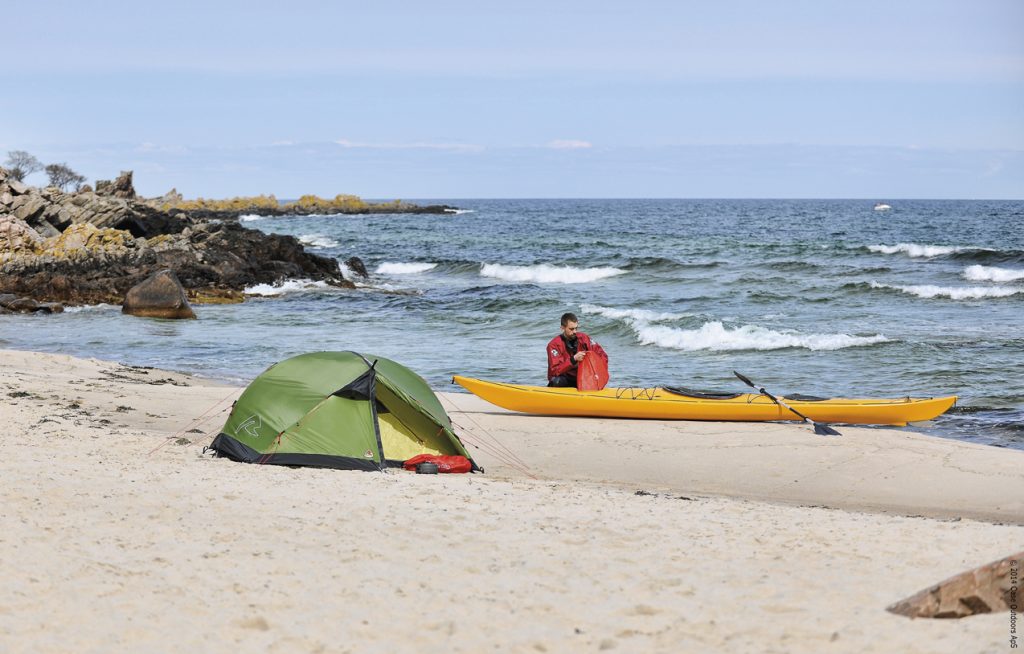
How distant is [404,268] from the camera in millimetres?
42000

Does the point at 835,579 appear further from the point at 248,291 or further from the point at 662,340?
the point at 248,291

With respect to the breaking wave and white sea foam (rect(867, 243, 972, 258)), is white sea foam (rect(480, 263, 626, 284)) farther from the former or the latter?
the breaking wave

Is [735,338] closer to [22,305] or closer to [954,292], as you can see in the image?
[954,292]

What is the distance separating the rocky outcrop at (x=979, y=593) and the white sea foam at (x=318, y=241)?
48.1m

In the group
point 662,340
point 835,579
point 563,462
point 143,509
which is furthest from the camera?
point 662,340

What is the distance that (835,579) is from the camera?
5.81 meters

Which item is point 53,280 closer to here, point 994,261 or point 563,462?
point 563,462

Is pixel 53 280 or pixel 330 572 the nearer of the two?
pixel 330 572

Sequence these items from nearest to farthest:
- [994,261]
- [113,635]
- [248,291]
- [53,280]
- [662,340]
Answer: [113,635], [662,340], [53,280], [248,291], [994,261]

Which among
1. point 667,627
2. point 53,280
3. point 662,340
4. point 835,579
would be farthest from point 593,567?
point 53,280

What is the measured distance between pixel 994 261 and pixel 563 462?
31091 millimetres

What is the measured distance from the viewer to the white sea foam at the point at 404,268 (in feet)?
136

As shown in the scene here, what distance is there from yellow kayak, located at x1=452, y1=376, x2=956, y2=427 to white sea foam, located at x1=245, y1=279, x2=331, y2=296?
18603 millimetres

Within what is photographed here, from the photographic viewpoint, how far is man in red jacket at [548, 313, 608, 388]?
497 inches
